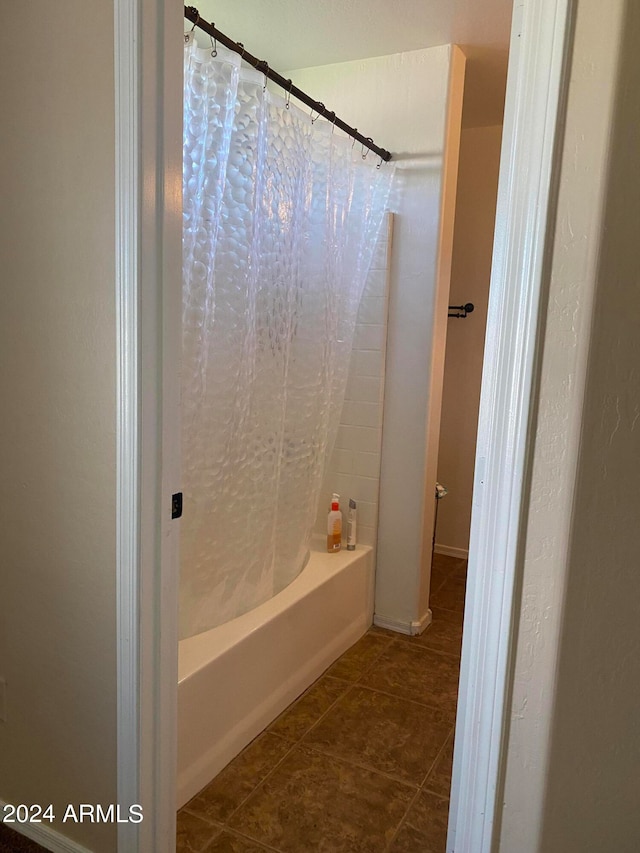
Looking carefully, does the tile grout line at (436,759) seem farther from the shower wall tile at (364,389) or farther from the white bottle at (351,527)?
the shower wall tile at (364,389)

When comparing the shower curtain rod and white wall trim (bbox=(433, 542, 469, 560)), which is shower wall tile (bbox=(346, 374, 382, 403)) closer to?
the shower curtain rod

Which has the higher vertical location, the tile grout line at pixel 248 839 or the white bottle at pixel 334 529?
the white bottle at pixel 334 529

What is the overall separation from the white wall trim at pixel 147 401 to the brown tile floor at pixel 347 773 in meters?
0.32

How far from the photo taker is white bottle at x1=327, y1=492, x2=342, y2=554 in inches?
104

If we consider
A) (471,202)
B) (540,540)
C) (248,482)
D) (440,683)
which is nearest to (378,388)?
(248,482)

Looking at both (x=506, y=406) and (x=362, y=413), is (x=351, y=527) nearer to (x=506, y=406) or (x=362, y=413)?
(x=362, y=413)

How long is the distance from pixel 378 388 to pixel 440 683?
3.86ft

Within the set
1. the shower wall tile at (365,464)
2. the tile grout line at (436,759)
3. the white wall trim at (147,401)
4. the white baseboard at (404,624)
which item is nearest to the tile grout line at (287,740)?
the white baseboard at (404,624)

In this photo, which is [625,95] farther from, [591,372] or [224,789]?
[224,789]

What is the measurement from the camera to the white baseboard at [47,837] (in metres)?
1.50

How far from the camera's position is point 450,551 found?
12.3 ft

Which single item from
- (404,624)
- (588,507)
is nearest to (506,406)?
(588,507)

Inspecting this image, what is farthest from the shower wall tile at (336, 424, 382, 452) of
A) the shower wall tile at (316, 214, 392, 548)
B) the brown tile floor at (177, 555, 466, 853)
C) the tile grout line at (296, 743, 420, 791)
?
the tile grout line at (296, 743, 420, 791)

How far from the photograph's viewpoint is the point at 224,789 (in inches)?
70.1
